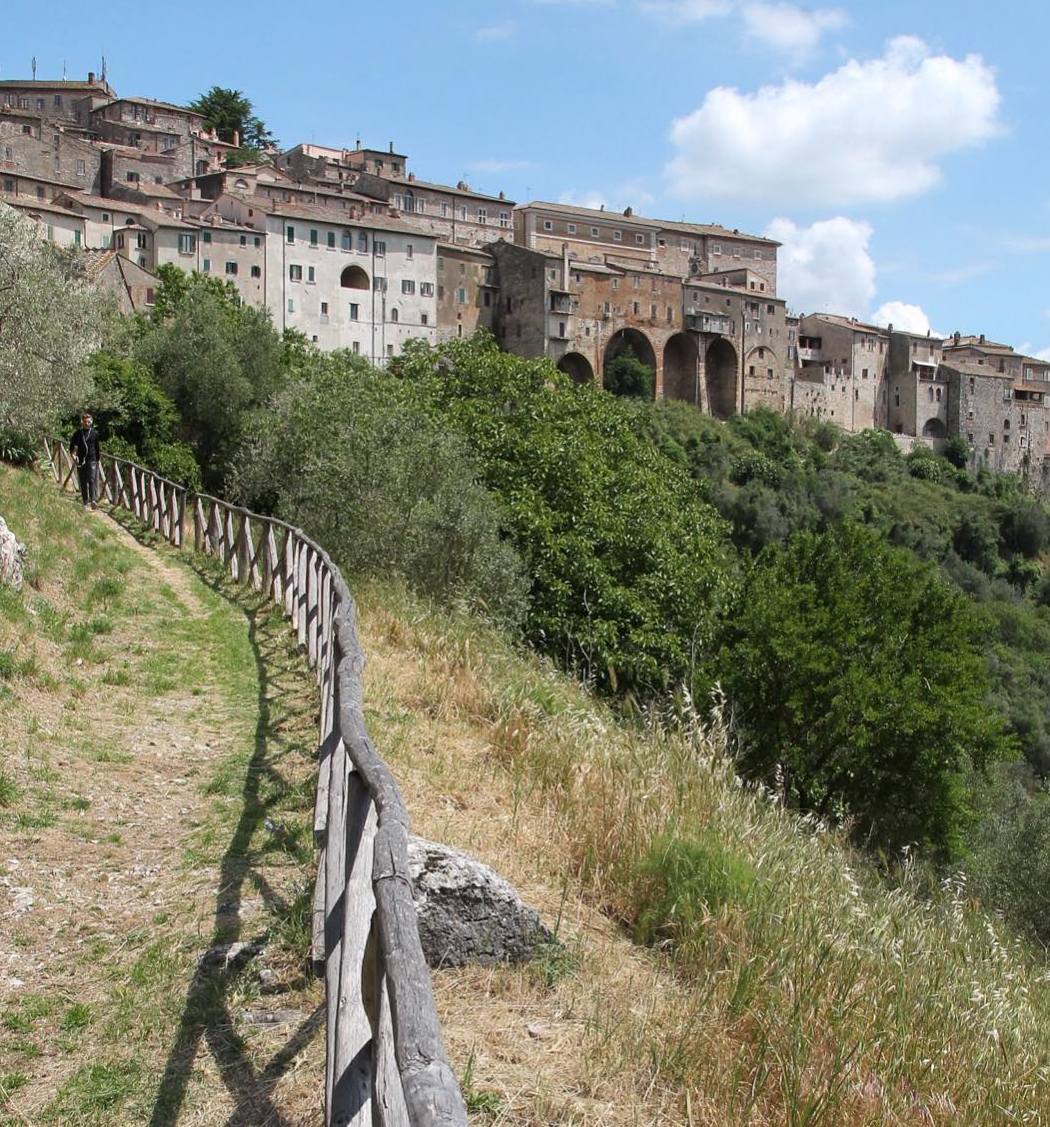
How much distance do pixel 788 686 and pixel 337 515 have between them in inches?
376

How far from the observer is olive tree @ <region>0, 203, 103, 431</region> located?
22094 millimetres

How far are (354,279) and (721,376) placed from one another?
3271 cm

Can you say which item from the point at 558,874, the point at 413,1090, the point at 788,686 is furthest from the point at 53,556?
the point at 788,686

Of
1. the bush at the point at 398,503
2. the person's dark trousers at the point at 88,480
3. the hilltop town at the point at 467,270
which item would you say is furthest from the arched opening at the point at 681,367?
the person's dark trousers at the point at 88,480

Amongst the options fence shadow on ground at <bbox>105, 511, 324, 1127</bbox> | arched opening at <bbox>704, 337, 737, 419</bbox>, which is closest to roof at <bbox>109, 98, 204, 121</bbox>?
arched opening at <bbox>704, 337, 737, 419</bbox>

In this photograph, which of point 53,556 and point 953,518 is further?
point 953,518

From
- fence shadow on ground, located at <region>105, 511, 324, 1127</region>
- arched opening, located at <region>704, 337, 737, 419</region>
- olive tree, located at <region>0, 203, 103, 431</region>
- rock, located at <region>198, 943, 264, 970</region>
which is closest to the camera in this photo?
fence shadow on ground, located at <region>105, 511, 324, 1127</region>

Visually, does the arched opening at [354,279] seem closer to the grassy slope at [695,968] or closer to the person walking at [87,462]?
the person walking at [87,462]

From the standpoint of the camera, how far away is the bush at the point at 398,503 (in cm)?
1778

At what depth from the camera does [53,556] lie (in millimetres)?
12641

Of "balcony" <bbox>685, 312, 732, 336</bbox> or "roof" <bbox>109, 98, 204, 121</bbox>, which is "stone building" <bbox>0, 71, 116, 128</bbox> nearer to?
"roof" <bbox>109, 98, 204, 121</bbox>

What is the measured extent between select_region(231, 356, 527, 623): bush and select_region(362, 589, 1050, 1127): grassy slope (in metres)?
8.47

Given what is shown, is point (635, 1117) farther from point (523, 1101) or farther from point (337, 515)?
point (337, 515)

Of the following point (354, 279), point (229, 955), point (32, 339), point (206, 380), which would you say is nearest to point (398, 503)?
point (32, 339)
